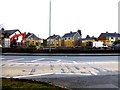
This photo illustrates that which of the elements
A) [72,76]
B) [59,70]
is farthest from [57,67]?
[72,76]

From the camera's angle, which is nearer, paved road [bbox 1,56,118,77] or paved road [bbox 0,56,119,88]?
paved road [bbox 0,56,119,88]

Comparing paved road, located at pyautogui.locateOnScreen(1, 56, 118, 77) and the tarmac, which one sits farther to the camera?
paved road, located at pyautogui.locateOnScreen(1, 56, 118, 77)

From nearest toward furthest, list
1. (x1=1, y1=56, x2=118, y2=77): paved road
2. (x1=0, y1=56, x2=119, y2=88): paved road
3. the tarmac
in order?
1. the tarmac
2. (x1=0, y1=56, x2=119, y2=88): paved road
3. (x1=1, y1=56, x2=118, y2=77): paved road

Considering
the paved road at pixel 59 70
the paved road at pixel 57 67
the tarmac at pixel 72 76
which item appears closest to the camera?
the tarmac at pixel 72 76

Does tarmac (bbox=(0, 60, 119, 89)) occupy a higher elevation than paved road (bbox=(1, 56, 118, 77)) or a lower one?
lower

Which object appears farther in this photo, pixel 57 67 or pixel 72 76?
pixel 57 67

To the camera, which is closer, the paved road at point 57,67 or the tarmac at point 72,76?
the tarmac at point 72,76

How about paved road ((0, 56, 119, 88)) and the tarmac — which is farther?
paved road ((0, 56, 119, 88))

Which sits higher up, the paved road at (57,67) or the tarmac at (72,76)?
the paved road at (57,67)

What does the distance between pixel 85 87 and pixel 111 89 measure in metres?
0.84

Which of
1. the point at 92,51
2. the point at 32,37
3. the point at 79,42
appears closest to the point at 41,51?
the point at 92,51

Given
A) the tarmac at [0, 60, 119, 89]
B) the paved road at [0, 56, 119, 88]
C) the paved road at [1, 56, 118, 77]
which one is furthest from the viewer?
the paved road at [1, 56, 118, 77]

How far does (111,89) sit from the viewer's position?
535 cm

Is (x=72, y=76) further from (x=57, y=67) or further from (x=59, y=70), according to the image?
(x=57, y=67)
